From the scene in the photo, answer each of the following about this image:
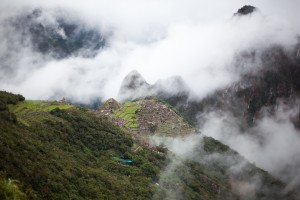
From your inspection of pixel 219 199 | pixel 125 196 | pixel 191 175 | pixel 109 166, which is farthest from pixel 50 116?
pixel 219 199

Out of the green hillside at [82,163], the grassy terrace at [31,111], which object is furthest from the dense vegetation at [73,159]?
the grassy terrace at [31,111]

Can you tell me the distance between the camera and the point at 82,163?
423 ft

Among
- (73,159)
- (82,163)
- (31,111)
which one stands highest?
(31,111)

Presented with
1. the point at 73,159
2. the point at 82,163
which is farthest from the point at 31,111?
the point at 82,163

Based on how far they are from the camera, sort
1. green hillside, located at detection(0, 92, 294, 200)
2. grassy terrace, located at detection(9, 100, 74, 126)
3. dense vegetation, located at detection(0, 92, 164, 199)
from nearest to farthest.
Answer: green hillside, located at detection(0, 92, 294, 200)
dense vegetation, located at detection(0, 92, 164, 199)
grassy terrace, located at detection(9, 100, 74, 126)

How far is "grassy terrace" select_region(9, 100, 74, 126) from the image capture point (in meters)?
134

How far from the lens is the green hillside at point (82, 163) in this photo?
309ft

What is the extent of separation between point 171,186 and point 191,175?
2166cm

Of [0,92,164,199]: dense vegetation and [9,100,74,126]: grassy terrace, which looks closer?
[0,92,164,199]: dense vegetation

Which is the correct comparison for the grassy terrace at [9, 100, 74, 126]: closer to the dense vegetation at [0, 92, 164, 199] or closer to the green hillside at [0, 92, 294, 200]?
the green hillside at [0, 92, 294, 200]

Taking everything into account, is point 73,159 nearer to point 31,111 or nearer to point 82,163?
point 82,163

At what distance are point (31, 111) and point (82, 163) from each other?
117ft

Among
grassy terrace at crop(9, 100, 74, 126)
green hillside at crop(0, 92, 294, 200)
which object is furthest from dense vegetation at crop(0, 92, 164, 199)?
grassy terrace at crop(9, 100, 74, 126)

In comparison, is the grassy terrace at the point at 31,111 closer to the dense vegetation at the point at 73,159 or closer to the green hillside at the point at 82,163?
the green hillside at the point at 82,163
